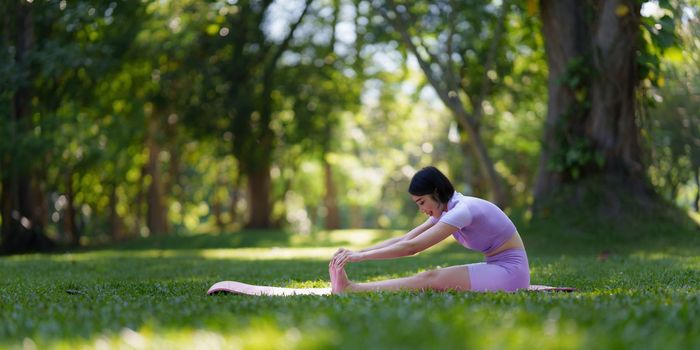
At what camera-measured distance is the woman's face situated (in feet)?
28.2

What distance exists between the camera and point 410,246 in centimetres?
824

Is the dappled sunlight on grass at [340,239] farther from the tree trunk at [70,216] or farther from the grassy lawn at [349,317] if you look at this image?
the grassy lawn at [349,317]

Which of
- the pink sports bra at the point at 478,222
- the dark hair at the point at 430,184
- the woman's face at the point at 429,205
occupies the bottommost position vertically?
the pink sports bra at the point at 478,222

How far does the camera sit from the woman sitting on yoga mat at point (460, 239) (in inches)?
324

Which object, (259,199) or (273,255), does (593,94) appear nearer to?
(273,255)

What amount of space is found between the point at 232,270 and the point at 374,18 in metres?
16.6

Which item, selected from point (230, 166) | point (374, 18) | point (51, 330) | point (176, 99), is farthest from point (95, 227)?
point (51, 330)

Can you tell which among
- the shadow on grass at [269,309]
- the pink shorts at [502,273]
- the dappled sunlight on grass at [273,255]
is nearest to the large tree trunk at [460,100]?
the dappled sunlight on grass at [273,255]

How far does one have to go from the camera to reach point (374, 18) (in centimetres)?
2931

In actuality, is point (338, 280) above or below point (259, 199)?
below

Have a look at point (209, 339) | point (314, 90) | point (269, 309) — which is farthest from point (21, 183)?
point (209, 339)

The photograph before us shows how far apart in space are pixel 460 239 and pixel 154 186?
28256mm

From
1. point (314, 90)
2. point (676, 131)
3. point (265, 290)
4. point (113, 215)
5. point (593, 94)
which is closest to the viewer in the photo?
point (265, 290)

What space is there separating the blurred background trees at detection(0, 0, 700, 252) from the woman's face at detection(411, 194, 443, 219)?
32.0 ft
